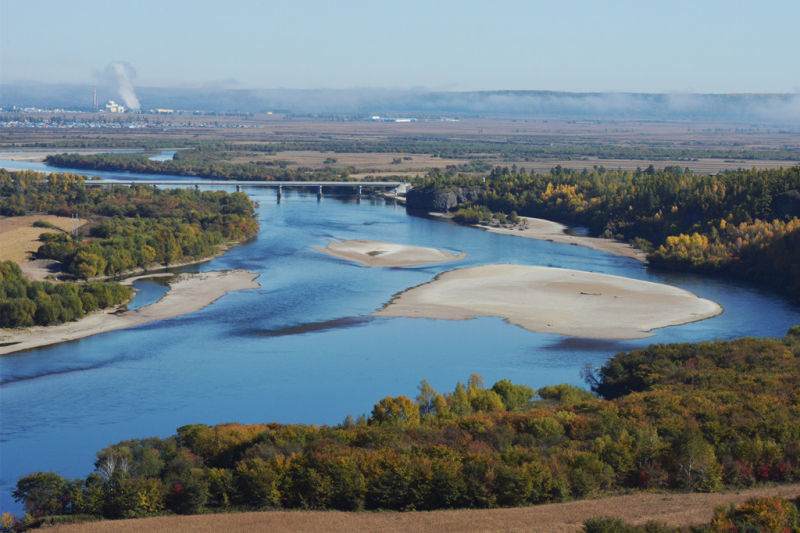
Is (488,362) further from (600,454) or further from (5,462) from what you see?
(5,462)

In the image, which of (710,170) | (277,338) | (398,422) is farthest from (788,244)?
(710,170)

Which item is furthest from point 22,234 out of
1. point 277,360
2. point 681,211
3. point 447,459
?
point 681,211

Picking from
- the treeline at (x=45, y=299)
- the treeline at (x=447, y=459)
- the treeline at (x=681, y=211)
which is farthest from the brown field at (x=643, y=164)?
the treeline at (x=447, y=459)

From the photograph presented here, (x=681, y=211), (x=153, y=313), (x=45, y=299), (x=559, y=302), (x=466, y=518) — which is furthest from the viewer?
(x=681, y=211)

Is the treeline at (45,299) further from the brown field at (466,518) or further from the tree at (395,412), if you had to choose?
the brown field at (466,518)

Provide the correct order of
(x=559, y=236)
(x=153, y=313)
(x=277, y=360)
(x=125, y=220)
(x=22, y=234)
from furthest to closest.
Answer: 1. (x=559, y=236)
2. (x=125, y=220)
3. (x=22, y=234)
4. (x=153, y=313)
5. (x=277, y=360)

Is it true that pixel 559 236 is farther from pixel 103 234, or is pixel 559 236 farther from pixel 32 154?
pixel 32 154
